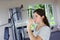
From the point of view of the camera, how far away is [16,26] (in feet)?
14.2

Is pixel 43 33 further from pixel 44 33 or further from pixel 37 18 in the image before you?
pixel 37 18

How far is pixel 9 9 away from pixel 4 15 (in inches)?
10.9

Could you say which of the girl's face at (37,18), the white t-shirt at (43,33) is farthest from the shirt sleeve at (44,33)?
the girl's face at (37,18)

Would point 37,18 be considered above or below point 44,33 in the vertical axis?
above

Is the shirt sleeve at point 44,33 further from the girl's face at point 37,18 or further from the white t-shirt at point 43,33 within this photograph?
the girl's face at point 37,18

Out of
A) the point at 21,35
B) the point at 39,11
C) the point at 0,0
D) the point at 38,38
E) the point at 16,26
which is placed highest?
the point at 0,0

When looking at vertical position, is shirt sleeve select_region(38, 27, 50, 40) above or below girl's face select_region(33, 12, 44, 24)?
below

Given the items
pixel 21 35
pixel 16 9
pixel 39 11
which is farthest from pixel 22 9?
pixel 39 11

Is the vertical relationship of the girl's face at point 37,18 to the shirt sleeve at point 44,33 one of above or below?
above

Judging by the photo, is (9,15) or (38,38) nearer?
(38,38)

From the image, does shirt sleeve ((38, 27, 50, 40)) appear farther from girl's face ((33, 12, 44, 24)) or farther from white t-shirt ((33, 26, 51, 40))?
girl's face ((33, 12, 44, 24))

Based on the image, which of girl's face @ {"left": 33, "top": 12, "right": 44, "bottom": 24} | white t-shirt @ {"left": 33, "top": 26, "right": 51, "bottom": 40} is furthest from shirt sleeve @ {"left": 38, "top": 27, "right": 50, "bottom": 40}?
girl's face @ {"left": 33, "top": 12, "right": 44, "bottom": 24}

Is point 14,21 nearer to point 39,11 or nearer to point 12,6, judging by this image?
point 12,6

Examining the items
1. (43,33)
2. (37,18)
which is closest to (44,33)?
(43,33)
